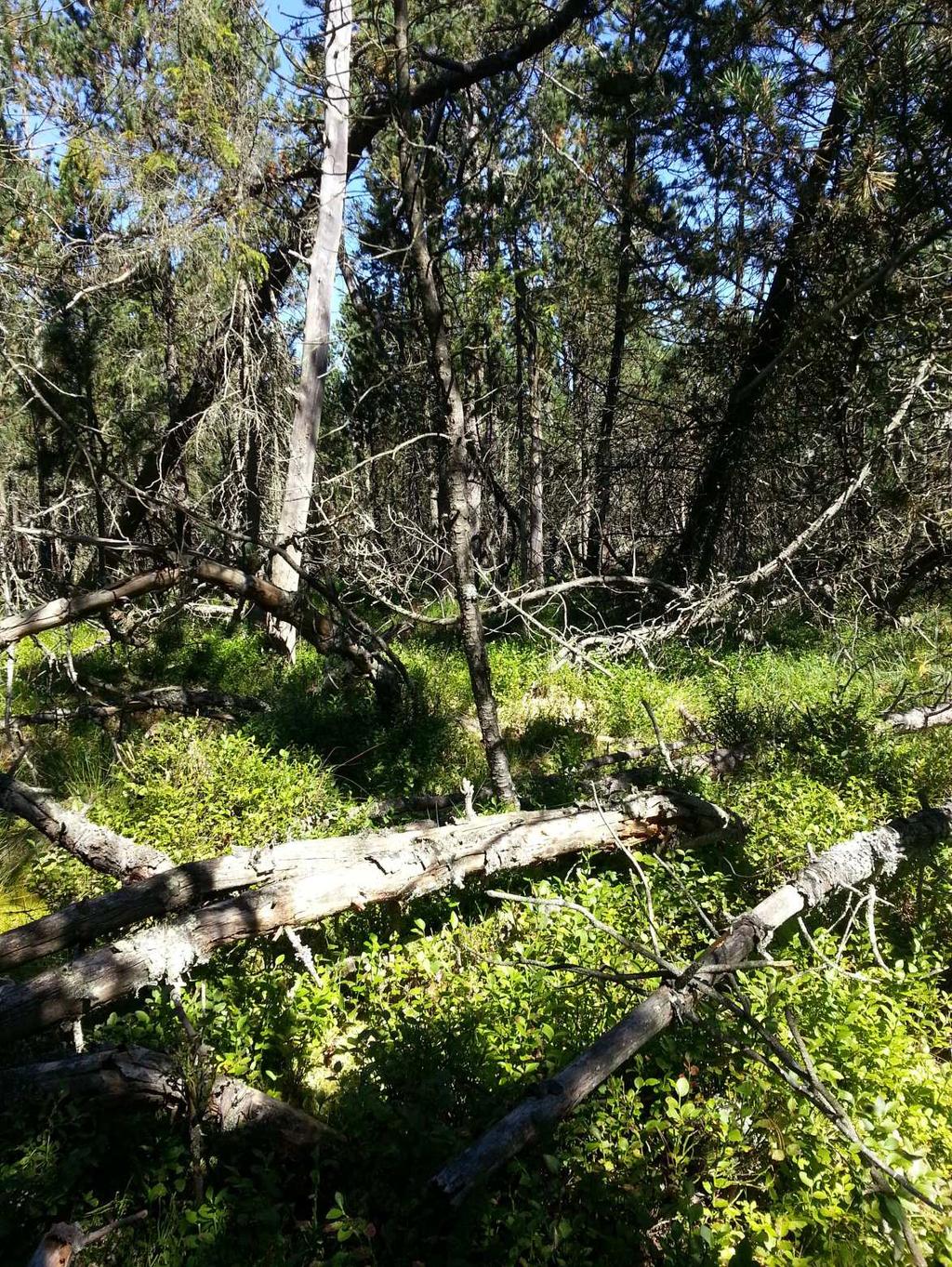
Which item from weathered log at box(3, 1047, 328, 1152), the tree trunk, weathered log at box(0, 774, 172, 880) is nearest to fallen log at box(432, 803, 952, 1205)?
weathered log at box(3, 1047, 328, 1152)

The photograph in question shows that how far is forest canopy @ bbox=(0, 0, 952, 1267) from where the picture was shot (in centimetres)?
252

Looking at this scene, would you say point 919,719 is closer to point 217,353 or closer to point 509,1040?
point 509,1040

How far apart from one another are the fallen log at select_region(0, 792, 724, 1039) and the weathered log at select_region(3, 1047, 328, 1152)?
0.88 ft

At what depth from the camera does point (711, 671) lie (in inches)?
314

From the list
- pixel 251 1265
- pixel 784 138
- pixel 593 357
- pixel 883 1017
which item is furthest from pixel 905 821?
pixel 593 357

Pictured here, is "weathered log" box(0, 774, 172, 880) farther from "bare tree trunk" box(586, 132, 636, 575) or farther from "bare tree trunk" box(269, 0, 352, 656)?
"bare tree trunk" box(586, 132, 636, 575)

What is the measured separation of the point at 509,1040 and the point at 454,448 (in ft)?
11.2

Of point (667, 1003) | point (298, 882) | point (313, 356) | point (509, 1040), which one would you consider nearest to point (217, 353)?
point (313, 356)

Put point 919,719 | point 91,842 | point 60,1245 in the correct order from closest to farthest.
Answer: point 60,1245 < point 91,842 < point 919,719

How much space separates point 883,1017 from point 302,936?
288 cm

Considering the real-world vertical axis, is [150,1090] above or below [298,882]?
below

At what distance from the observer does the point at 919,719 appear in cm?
614

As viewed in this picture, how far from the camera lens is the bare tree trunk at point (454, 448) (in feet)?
14.8

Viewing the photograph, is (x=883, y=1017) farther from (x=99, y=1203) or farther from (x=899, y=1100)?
(x=99, y=1203)
